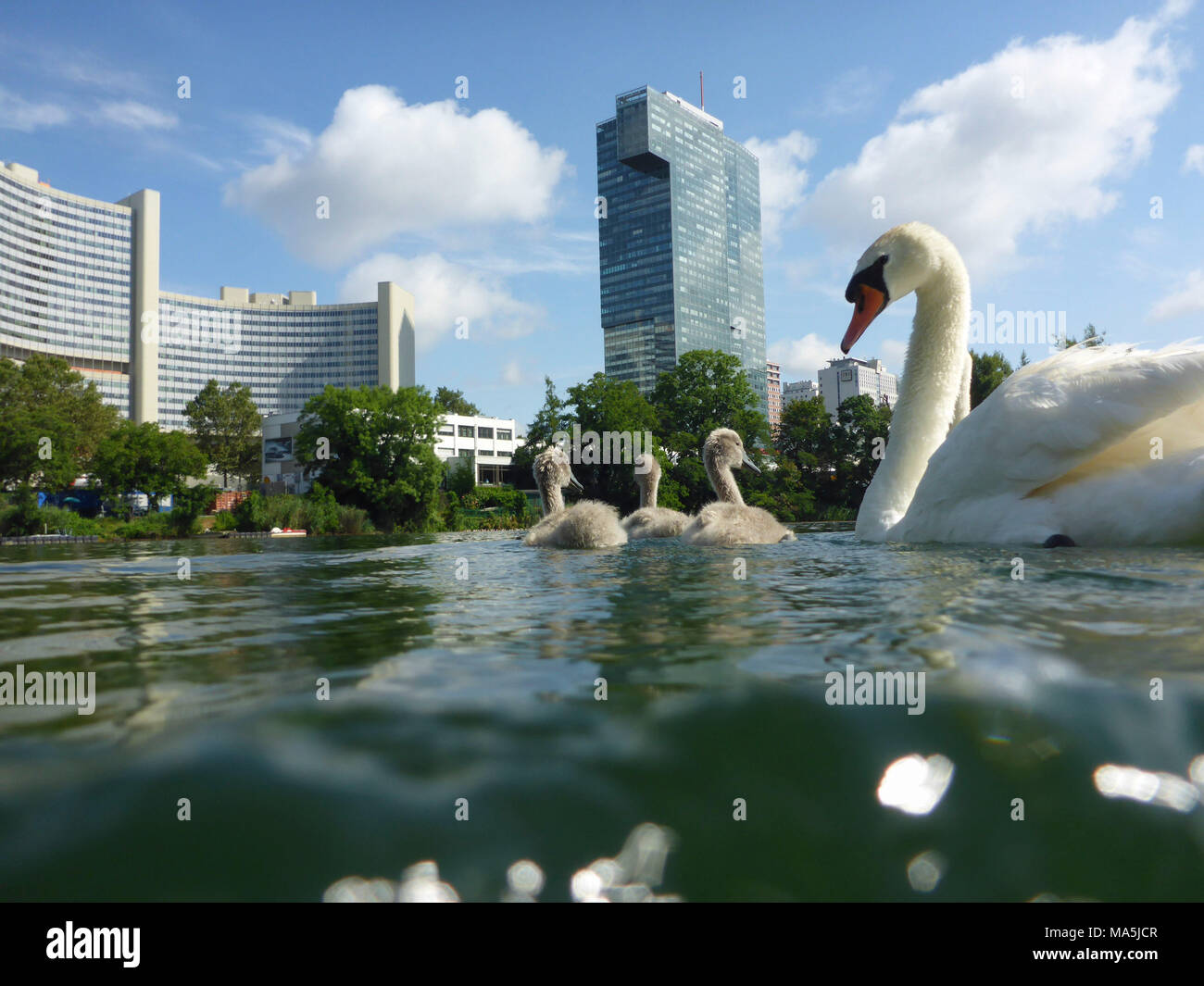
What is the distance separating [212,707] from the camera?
1.88 metres

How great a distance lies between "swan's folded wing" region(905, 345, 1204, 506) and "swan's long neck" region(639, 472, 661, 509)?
25.5 ft

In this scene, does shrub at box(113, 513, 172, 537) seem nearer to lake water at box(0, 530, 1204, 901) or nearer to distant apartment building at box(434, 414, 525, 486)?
lake water at box(0, 530, 1204, 901)

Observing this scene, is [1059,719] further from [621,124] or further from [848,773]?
[621,124]

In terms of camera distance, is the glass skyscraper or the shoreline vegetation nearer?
the shoreline vegetation

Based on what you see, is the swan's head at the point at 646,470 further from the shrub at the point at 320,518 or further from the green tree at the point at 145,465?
the green tree at the point at 145,465

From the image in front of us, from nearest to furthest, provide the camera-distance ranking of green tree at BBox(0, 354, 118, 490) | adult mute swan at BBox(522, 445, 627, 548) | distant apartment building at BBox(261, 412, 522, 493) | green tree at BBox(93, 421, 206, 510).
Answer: adult mute swan at BBox(522, 445, 627, 548) → green tree at BBox(0, 354, 118, 490) → green tree at BBox(93, 421, 206, 510) → distant apartment building at BBox(261, 412, 522, 493)

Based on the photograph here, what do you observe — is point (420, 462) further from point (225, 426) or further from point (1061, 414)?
point (225, 426)

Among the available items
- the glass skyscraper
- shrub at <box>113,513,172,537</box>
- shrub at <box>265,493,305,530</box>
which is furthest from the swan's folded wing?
the glass skyscraper

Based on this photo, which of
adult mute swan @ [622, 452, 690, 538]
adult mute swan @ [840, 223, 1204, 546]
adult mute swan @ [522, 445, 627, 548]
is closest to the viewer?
adult mute swan @ [840, 223, 1204, 546]

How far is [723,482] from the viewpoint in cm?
1142

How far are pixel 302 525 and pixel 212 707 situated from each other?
3511cm

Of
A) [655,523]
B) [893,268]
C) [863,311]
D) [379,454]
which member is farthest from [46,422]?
[893,268]

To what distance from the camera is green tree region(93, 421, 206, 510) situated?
172 feet
